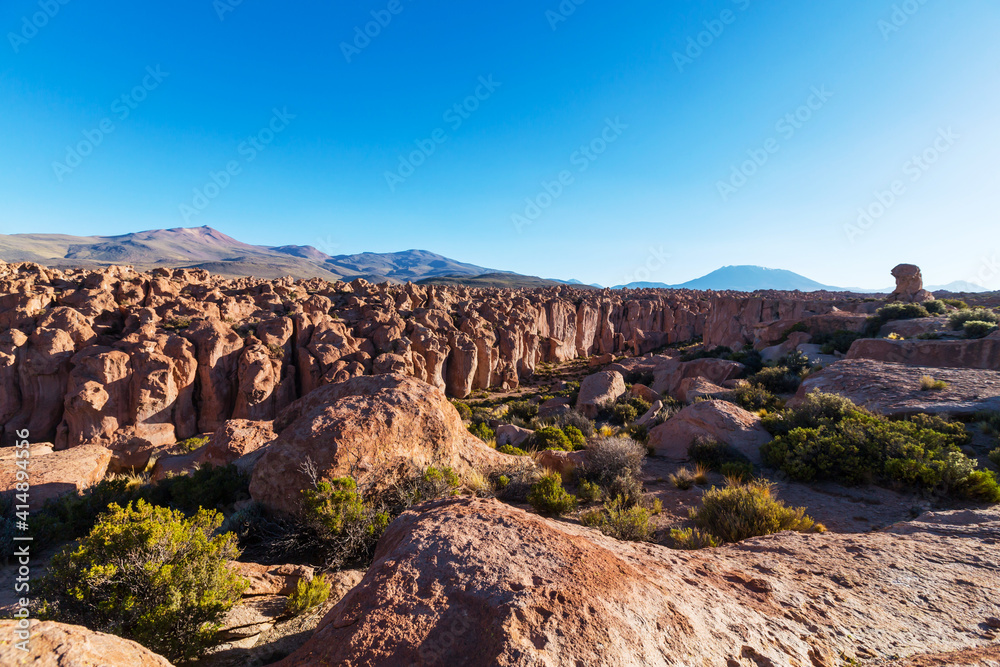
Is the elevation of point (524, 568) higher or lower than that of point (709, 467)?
higher

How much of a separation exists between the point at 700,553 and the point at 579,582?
226cm

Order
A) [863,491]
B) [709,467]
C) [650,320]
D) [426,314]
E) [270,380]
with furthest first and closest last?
[650,320] < [426,314] < [270,380] < [709,467] < [863,491]

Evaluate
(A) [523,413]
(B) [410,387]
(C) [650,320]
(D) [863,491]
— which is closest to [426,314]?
(A) [523,413]

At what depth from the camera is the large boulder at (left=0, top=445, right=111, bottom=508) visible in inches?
265

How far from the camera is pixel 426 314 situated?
92.4ft

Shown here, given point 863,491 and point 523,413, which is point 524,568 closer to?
point 863,491

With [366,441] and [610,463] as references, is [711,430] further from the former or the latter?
[366,441]

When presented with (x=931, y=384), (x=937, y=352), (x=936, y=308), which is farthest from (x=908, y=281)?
(x=931, y=384)

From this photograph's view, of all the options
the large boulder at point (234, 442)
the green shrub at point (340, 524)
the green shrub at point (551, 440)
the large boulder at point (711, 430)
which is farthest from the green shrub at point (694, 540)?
the large boulder at point (234, 442)

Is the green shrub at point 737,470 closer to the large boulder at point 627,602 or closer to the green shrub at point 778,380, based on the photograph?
the large boulder at point 627,602

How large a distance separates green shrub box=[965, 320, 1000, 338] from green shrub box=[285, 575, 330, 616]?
22924 mm

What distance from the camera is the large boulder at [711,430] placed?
947cm

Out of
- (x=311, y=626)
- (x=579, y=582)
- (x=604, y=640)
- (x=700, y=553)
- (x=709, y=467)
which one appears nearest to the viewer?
(x=604, y=640)

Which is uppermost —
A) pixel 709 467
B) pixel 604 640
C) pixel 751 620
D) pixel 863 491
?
pixel 604 640
